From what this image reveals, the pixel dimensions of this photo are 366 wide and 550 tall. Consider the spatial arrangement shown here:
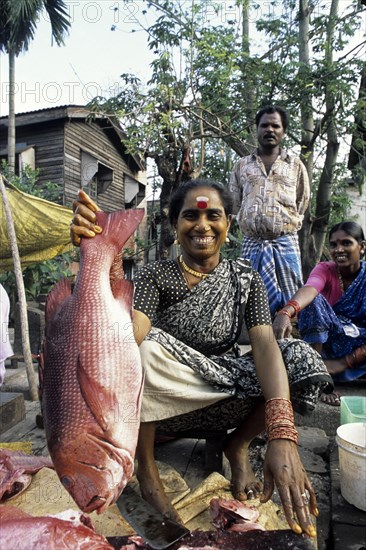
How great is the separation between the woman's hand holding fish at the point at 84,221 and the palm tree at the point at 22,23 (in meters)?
14.9

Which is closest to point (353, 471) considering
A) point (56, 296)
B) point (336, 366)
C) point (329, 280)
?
point (336, 366)

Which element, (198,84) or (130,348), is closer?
(130,348)

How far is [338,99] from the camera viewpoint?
750 cm

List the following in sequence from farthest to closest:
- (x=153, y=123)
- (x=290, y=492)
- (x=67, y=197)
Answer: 1. (x=67, y=197)
2. (x=153, y=123)
3. (x=290, y=492)

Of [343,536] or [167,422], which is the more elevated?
[167,422]

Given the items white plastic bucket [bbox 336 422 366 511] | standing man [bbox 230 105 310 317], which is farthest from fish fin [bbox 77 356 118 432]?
standing man [bbox 230 105 310 317]

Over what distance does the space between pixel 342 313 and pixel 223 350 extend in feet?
5.49

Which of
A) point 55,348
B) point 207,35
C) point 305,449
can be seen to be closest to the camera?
point 55,348

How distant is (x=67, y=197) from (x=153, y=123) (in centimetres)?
647

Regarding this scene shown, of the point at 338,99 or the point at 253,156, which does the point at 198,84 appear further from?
the point at 253,156

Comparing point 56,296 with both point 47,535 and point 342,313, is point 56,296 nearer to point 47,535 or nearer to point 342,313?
point 47,535

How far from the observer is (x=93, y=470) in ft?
4.21

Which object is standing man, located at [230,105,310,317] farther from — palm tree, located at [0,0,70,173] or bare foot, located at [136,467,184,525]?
palm tree, located at [0,0,70,173]

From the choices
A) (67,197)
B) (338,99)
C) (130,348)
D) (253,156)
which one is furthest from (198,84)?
(130,348)
